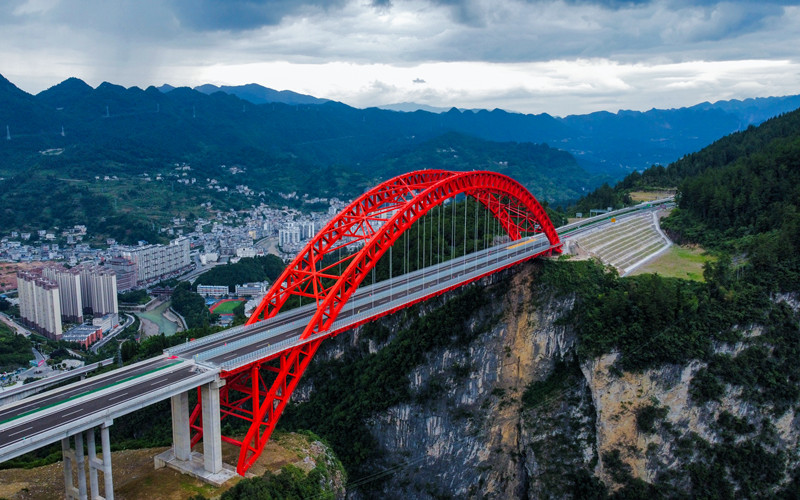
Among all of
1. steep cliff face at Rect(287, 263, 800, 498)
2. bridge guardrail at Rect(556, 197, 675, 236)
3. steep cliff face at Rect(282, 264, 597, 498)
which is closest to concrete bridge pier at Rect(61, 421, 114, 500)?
steep cliff face at Rect(287, 263, 800, 498)

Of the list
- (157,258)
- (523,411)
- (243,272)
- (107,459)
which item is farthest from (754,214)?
(157,258)

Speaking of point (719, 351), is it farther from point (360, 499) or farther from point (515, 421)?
point (360, 499)

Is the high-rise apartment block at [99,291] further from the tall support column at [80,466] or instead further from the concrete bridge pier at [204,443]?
the tall support column at [80,466]

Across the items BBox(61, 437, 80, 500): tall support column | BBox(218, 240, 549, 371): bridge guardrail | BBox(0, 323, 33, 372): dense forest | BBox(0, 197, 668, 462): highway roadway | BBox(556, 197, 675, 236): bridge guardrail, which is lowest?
BBox(0, 323, 33, 372): dense forest

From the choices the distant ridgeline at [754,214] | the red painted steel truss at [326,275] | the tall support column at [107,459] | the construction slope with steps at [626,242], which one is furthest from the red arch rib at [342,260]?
the distant ridgeline at [754,214]

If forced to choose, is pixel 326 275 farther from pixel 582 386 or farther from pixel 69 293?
pixel 69 293

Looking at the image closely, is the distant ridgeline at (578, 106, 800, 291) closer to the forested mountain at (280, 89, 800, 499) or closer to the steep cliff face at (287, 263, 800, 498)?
the forested mountain at (280, 89, 800, 499)

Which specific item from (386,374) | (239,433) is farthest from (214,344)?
(386,374)
